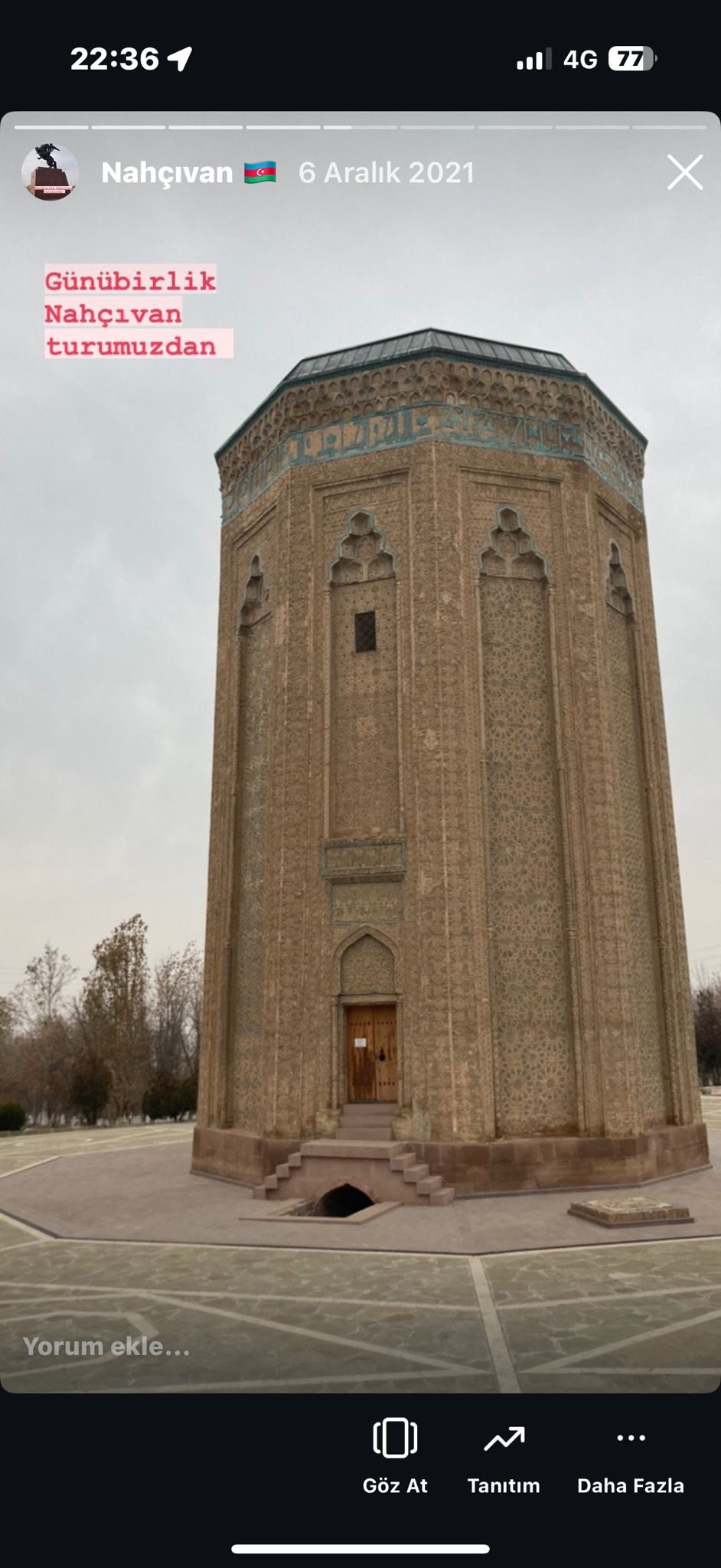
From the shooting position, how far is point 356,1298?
Answer: 24.4 feet

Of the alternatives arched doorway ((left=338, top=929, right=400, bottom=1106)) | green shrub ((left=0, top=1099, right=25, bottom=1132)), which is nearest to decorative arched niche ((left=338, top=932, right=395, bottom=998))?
arched doorway ((left=338, top=929, right=400, bottom=1106))

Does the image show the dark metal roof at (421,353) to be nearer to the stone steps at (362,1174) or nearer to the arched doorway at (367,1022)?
the arched doorway at (367,1022)

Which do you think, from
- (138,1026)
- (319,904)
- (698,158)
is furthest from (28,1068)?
(698,158)

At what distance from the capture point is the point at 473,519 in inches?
589

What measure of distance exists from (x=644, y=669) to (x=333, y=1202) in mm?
10328

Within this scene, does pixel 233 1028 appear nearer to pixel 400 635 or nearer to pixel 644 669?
pixel 400 635
